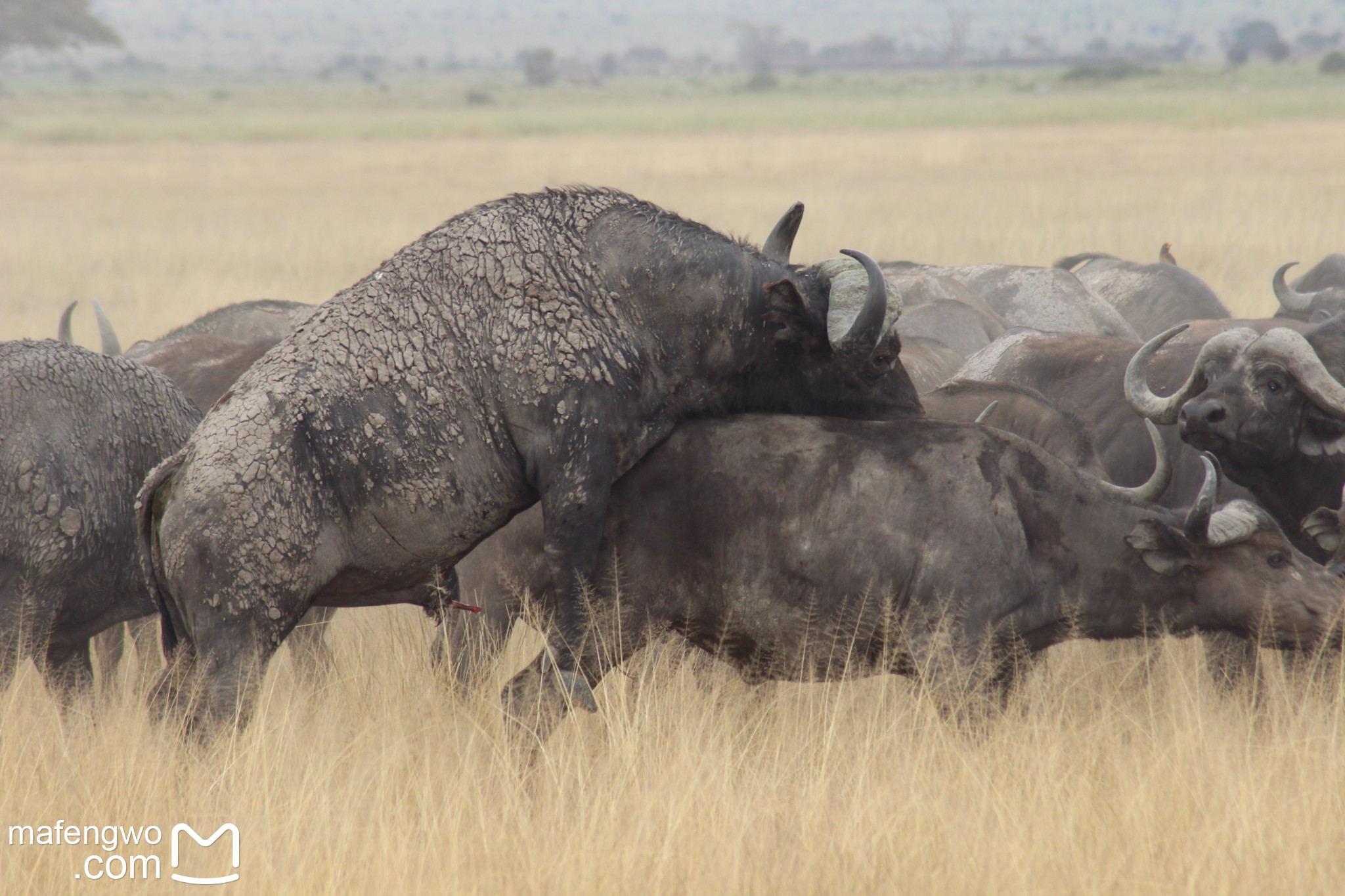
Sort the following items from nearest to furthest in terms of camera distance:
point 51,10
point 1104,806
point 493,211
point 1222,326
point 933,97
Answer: point 1104,806, point 493,211, point 1222,326, point 933,97, point 51,10

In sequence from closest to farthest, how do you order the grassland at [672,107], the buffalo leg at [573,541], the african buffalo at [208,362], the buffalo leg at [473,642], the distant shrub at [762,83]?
the buffalo leg at [573,541] → the buffalo leg at [473,642] → the african buffalo at [208,362] → the grassland at [672,107] → the distant shrub at [762,83]

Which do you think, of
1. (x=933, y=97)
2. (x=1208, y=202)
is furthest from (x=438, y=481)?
(x=933, y=97)

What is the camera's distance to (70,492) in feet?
17.9

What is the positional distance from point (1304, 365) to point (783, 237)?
2.25m

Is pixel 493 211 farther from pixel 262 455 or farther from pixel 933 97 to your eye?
pixel 933 97

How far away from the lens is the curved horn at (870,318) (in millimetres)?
5320

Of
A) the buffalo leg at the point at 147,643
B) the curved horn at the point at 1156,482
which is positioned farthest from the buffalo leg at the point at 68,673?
the curved horn at the point at 1156,482

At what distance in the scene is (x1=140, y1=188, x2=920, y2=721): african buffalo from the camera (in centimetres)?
494

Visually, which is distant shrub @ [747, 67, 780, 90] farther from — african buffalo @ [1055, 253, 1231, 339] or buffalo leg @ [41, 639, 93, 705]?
buffalo leg @ [41, 639, 93, 705]

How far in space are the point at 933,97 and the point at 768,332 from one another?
73.1 metres

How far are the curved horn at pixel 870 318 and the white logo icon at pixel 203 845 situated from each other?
2774mm

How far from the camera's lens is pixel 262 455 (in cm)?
491

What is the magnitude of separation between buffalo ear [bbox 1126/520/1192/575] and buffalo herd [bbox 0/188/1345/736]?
11 millimetres

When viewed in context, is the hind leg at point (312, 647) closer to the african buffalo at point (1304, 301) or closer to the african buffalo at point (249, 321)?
the african buffalo at point (249, 321)
